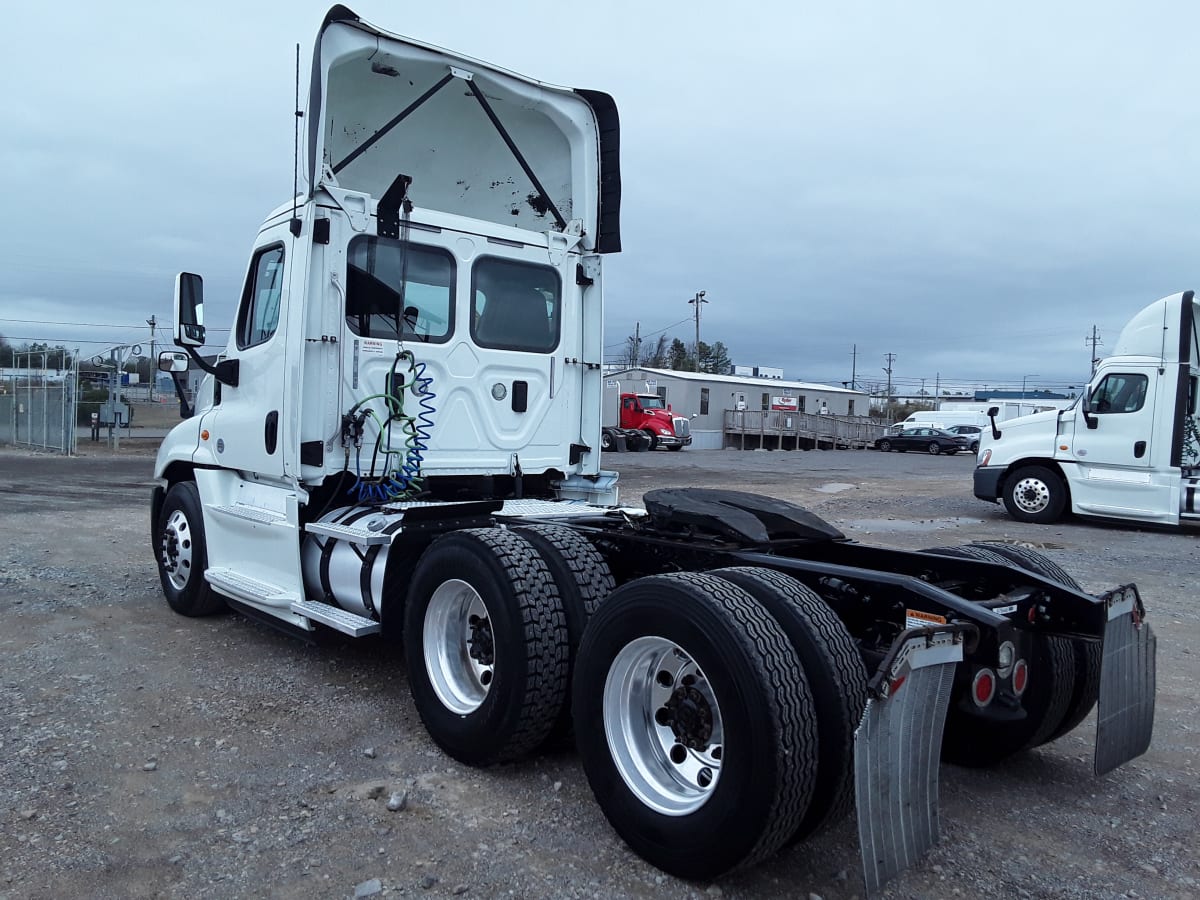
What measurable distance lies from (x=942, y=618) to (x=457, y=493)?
358 centimetres

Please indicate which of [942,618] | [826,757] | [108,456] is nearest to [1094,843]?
[942,618]

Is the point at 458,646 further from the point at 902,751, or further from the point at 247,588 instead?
the point at 902,751

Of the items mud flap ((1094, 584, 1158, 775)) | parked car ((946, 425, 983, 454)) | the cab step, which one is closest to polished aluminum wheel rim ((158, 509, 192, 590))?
the cab step

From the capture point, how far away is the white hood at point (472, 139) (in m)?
5.68

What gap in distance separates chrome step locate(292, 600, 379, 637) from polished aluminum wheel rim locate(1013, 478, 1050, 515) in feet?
39.4

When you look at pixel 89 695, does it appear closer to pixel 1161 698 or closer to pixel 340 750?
pixel 340 750

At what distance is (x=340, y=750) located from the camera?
13.6ft

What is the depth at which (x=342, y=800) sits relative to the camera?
12.0 feet

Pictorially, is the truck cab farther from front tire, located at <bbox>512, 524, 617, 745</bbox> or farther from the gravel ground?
front tire, located at <bbox>512, 524, 617, 745</bbox>

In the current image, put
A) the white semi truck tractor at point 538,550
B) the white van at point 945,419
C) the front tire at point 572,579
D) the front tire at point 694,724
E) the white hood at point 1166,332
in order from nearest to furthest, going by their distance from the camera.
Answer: the front tire at point 694,724
the white semi truck tractor at point 538,550
the front tire at point 572,579
the white hood at point 1166,332
the white van at point 945,419

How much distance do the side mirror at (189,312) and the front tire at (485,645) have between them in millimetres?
2635

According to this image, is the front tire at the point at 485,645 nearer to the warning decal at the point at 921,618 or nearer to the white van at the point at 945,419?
the warning decal at the point at 921,618

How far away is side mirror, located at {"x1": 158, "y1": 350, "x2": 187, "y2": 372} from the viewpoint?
5934mm

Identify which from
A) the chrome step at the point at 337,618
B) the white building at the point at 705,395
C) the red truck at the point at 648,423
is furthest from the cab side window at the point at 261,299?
the white building at the point at 705,395
